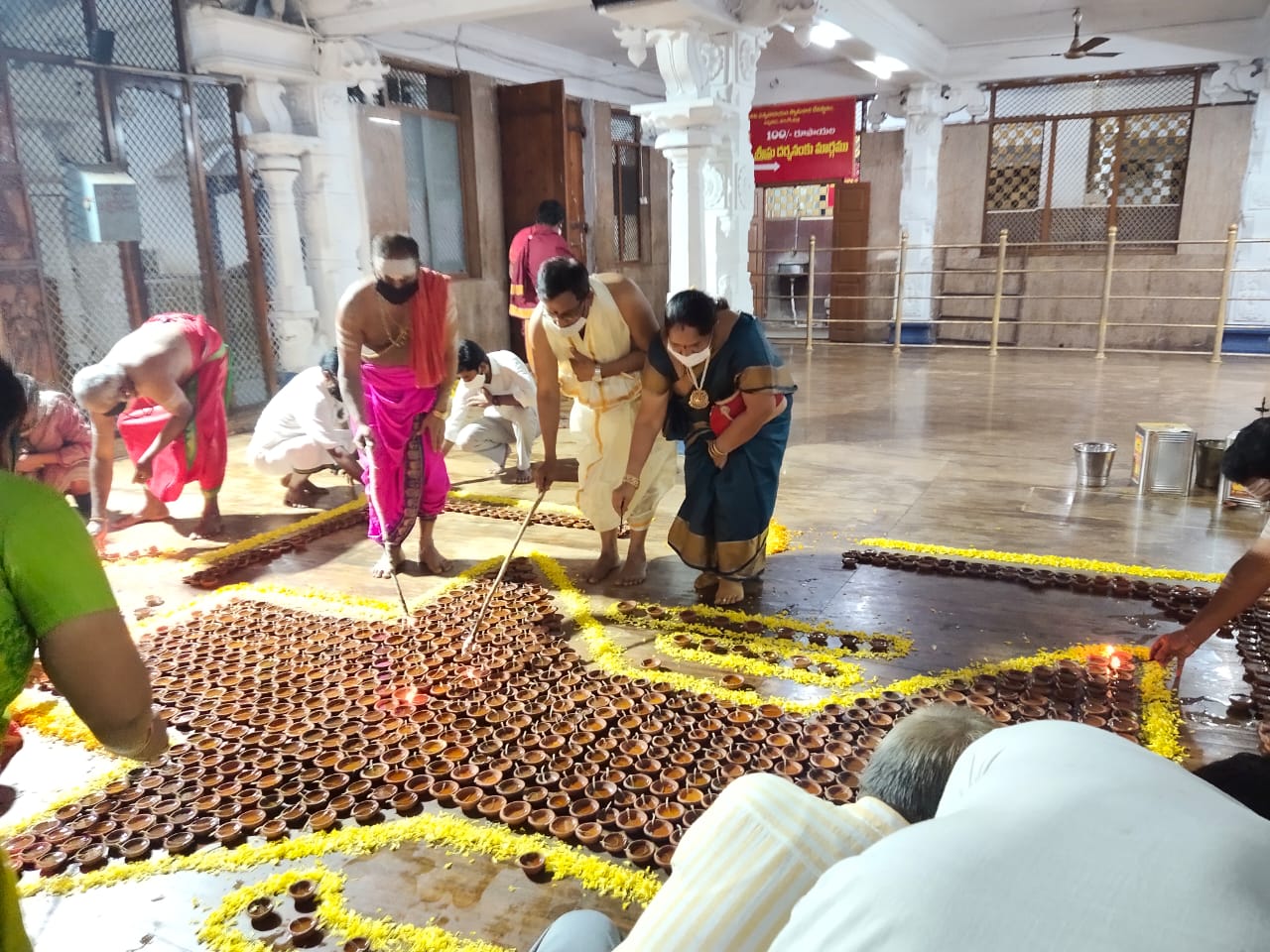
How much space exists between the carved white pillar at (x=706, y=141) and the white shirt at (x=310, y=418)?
263cm

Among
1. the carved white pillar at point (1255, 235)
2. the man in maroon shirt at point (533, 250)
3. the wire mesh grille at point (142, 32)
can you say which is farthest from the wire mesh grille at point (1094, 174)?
the wire mesh grille at point (142, 32)

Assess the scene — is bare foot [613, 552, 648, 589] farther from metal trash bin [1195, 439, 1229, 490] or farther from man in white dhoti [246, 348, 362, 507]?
metal trash bin [1195, 439, 1229, 490]

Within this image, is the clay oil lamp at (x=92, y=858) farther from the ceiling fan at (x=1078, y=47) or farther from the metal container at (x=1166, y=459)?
the ceiling fan at (x=1078, y=47)

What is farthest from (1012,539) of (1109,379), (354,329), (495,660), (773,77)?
(773,77)

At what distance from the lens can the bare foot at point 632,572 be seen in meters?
3.81

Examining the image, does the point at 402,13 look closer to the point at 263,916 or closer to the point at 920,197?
the point at 263,916

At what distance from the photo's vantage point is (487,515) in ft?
15.7

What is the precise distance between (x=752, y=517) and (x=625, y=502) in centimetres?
53

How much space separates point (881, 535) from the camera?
14.1 ft

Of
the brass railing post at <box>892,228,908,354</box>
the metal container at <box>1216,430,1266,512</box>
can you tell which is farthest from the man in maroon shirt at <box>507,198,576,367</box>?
the brass railing post at <box>892,228,908,354</box>

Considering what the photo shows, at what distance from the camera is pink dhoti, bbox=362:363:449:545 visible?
3799mm

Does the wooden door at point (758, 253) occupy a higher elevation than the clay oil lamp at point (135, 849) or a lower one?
higher

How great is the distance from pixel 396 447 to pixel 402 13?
173 inches

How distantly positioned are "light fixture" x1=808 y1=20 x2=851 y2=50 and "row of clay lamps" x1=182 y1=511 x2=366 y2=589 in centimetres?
603
